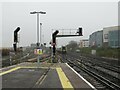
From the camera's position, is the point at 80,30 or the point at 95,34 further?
the point at 95,34

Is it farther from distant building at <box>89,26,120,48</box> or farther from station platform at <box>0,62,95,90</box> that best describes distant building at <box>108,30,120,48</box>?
station platform at <box>0,62,95,90</box>

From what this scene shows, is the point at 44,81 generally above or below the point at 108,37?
below

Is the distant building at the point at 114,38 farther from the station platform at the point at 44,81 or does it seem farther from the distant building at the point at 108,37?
the station platform at the point at 44,81

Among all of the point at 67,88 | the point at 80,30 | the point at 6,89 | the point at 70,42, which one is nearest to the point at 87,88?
the point at 67,88

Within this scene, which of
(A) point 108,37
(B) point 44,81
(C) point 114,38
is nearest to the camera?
(B) point 44,81

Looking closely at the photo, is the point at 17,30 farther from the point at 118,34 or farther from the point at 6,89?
the point at 118,34

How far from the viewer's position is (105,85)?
1698 cm

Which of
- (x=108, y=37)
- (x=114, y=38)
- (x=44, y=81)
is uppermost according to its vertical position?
(x=108, y=37)

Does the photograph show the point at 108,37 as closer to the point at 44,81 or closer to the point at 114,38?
the point at 114,38

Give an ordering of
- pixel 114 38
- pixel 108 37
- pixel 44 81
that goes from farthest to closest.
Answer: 1. pixel 108 37
2. pixel 114 38
3. pixel 44 81

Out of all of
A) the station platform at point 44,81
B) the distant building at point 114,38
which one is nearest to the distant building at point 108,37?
the distant building at point 114,38

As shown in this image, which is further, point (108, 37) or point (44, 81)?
point (108, 37)

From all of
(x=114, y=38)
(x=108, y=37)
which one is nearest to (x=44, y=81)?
(x=114, y=38)

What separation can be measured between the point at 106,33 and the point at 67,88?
12630 cm
